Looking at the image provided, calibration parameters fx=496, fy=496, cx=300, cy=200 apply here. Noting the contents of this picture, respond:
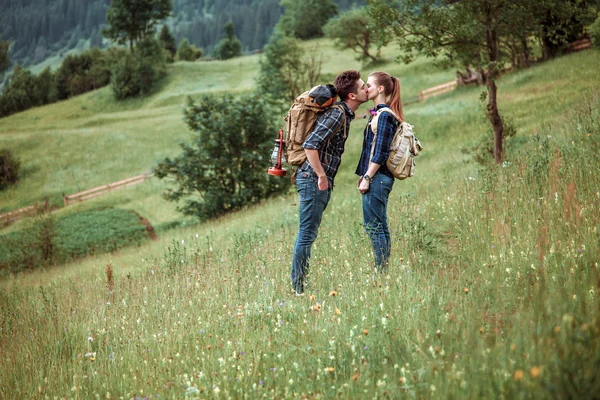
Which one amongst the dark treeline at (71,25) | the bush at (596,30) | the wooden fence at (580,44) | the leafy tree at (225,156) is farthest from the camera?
the wooden fence at (580,44)

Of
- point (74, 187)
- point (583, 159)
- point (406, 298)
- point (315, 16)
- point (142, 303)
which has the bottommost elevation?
point (74, 187)

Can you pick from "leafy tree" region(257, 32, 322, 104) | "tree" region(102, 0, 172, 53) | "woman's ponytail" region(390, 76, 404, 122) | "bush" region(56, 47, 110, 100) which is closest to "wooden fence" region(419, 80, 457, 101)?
"leafy tree" region(257, 32, 322, 104)

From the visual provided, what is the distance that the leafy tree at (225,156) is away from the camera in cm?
1912

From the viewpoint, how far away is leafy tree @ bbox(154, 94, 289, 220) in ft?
62.7

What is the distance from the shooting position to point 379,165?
5.51m

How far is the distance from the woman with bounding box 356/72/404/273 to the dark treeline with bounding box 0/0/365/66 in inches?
Result: 777

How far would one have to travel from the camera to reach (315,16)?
91.7 metres

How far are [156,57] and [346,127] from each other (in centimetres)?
6859

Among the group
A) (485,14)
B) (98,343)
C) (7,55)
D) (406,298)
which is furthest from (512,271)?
(7,55)

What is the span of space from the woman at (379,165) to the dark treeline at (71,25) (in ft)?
64.7

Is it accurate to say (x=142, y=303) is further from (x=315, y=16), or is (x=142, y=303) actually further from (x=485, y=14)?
(x=315, y=16)

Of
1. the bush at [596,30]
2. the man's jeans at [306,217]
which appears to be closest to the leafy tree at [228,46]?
the bush at [596,30]

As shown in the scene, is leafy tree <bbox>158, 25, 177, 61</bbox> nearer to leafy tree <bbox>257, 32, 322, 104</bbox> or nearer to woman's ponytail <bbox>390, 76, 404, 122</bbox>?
leafy tree <bbox>257, 32, 322, 104</bbox>

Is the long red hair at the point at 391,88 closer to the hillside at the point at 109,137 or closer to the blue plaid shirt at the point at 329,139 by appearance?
the blue plaid shirt at the point at 329,139
